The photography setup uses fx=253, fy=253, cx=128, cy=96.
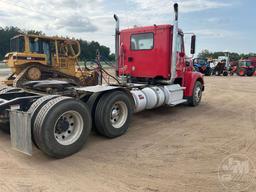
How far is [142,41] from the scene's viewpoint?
7922mm

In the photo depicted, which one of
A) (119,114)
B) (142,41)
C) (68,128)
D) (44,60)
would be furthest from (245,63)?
(68,128)

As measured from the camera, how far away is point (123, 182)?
341 centimetres

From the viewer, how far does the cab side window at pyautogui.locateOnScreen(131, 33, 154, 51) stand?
25.3 feet

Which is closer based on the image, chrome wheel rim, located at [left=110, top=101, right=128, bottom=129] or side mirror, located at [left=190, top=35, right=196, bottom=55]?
chrome wheel rim, located at [left=110, top=101, right=128, bottom=129]

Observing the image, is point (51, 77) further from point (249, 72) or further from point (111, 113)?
point (249, 72)

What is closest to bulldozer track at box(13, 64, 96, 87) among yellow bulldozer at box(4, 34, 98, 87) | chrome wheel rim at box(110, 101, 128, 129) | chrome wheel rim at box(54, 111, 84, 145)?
yellow bulldozer at box(4, 34, 98, 87)

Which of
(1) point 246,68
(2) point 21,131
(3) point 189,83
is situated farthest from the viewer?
(1) point 246,68

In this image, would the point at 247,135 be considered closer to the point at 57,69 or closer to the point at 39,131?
the point at 39,131

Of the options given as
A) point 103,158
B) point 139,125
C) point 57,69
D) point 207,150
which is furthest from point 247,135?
point 57,69

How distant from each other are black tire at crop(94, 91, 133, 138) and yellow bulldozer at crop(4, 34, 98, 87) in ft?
15.5

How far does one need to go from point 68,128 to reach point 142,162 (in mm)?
1413

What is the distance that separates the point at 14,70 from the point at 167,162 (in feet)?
29.7

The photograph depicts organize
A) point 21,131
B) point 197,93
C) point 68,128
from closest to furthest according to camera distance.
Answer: point 21,131, point 68,128, point 197,93

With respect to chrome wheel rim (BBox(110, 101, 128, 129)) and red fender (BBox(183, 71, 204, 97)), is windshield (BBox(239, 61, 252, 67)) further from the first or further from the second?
chrome wheel rim (BBox(110, 101, 128, 129))
